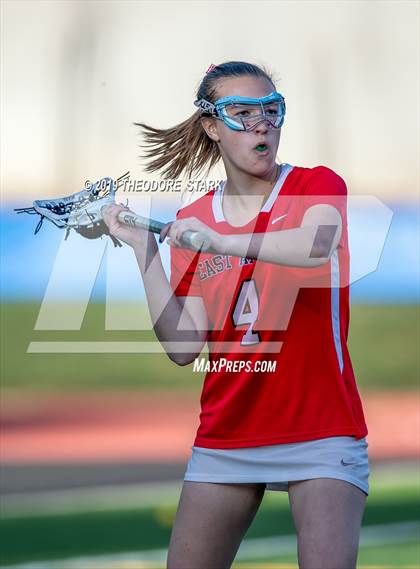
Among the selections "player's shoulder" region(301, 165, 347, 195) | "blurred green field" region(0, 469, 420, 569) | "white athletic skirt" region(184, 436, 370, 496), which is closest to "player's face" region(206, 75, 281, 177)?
"player's shoulder" region(301, 165, 347, 195)

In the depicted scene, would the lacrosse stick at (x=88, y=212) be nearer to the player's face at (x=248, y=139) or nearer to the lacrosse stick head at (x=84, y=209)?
the lacrosse stick head at (x=84, y=209)

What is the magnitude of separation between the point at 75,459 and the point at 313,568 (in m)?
3.80

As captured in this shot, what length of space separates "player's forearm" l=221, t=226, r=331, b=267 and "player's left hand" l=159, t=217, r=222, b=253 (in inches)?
0.6

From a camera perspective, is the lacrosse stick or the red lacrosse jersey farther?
the lacrosse stick

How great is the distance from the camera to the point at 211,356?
225cm

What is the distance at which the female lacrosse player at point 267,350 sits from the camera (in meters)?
2.06

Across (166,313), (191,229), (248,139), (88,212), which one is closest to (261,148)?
(248,139)

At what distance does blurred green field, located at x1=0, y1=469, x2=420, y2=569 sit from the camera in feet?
13.1

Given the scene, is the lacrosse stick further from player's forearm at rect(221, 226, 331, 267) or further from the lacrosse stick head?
player's forearm at rect(221, 226, 331, 267)

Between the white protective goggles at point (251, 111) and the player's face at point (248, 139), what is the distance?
0.01m

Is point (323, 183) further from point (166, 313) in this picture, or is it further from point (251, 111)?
point (166, 313)

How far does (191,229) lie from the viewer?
6.84 feet

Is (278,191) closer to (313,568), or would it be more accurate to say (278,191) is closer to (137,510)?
(313,568)

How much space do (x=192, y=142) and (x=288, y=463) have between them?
2.95 ft
